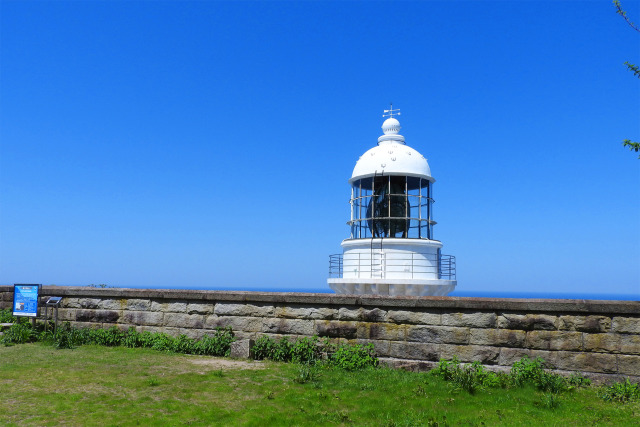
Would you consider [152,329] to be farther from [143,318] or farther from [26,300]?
[26,300]

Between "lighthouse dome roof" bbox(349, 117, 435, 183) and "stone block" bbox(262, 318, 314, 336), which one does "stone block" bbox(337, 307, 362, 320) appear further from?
"lighthouse dome roof" bbox(349, 117, 435, 183)

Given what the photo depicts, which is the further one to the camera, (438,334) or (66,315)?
(66,315)

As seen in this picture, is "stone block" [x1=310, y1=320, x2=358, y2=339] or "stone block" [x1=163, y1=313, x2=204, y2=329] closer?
"stone block" [x1=310, y1=320, x2=358, y2=339]

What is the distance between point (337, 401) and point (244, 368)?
2.72 m

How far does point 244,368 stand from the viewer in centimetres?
955

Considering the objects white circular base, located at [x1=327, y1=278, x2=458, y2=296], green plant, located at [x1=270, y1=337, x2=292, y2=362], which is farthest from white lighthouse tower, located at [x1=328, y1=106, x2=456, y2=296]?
green plant, located at [x1=270, y1=337, x2=292, y2=362]

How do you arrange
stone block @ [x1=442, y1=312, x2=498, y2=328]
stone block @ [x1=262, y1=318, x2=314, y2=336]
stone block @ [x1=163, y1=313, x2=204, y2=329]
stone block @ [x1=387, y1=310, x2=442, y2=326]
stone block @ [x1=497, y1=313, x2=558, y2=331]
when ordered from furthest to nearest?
1. stone block @ [x1=163, y1=313, x2=204, y2=329]
2. stone block @ [x1=262, y1=318, x2=314, y2=336]
3. stone block @ [x1=387, y1=310, x2=442, y2=326]
4. stone block @ [x1=442, y1=312, x2=498, y2=328]
5. stone block @ [x1=497, y1=313, x2=558, y2=331]

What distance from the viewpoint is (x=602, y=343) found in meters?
8.83

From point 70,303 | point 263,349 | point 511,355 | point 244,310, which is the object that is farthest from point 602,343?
point 70,303

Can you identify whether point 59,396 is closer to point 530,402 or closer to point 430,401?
point 430,401

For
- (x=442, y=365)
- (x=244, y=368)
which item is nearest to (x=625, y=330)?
(x=442, y=365)

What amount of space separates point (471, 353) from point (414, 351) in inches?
44.0

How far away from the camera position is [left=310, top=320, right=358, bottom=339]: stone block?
34.3 feet

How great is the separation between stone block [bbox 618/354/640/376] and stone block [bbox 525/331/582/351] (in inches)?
26.7
